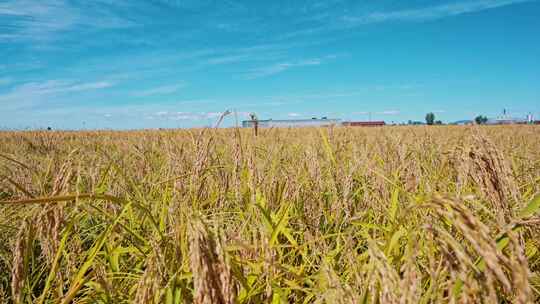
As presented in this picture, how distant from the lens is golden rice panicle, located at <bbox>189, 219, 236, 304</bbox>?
0.57m

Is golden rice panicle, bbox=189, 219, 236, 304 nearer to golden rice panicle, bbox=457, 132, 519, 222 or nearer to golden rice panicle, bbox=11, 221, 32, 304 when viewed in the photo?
golden rice panicle, bbox=11, 221, 32, 304

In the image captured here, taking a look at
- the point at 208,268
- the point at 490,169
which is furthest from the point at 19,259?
the point at 490,169

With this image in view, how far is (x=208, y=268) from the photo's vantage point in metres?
0.60

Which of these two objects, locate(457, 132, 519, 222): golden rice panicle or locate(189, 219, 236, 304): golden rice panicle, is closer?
locate(189, 219, 236, 304): golden rice panicle

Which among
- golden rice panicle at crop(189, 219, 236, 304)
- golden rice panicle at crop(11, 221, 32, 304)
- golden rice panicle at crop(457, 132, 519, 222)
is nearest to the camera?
golden rice panicle at crop(189, 219, 236, 304)

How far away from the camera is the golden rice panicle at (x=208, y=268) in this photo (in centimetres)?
57

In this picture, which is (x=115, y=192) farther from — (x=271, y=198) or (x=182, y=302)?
(x=182, y=302)

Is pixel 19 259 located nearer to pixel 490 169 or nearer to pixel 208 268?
pixel 208 268

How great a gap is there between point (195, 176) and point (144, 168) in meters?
2.13

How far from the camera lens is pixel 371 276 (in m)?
0.72

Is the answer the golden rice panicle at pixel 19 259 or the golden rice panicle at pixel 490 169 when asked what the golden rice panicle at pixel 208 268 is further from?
the golden rice panicle at pixel 490 169

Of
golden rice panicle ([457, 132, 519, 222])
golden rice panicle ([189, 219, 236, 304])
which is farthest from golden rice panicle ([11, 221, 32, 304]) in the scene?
golden rice panicle ([457, 132, 519, 222])

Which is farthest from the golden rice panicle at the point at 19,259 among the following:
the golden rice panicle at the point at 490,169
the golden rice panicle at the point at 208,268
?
the golden rice panicle at the point at 490,169

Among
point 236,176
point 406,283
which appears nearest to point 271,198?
point 236,176
